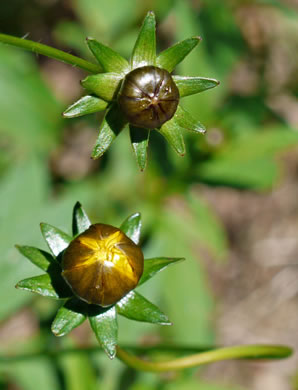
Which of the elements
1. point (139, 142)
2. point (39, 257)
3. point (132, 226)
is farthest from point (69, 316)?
point (139, 142)

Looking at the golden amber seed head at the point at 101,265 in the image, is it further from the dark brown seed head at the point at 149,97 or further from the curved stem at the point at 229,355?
the curved stem at the point at 229,355

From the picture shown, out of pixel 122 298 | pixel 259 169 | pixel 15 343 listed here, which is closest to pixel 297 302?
pixel 259 169

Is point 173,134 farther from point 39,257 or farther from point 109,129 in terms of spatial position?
point 39,257

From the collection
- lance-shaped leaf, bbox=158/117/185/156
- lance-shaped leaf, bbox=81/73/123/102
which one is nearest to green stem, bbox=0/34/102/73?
lance-shaped leaf, bbox=81/73/123/102

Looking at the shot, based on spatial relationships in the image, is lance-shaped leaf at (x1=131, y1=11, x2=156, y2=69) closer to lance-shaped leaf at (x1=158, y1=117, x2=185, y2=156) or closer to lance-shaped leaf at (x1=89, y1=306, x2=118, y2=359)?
lance-shaped leaf at (x1=158, y1=117, x2=185, y2=156)

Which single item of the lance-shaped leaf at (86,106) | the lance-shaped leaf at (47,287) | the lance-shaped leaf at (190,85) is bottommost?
the lance-shaped leaf at (47,287)

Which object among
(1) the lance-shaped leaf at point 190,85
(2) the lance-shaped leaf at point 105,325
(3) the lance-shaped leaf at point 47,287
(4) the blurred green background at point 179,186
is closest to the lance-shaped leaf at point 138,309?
(2) the lance-shaped leaf at point 105,325
